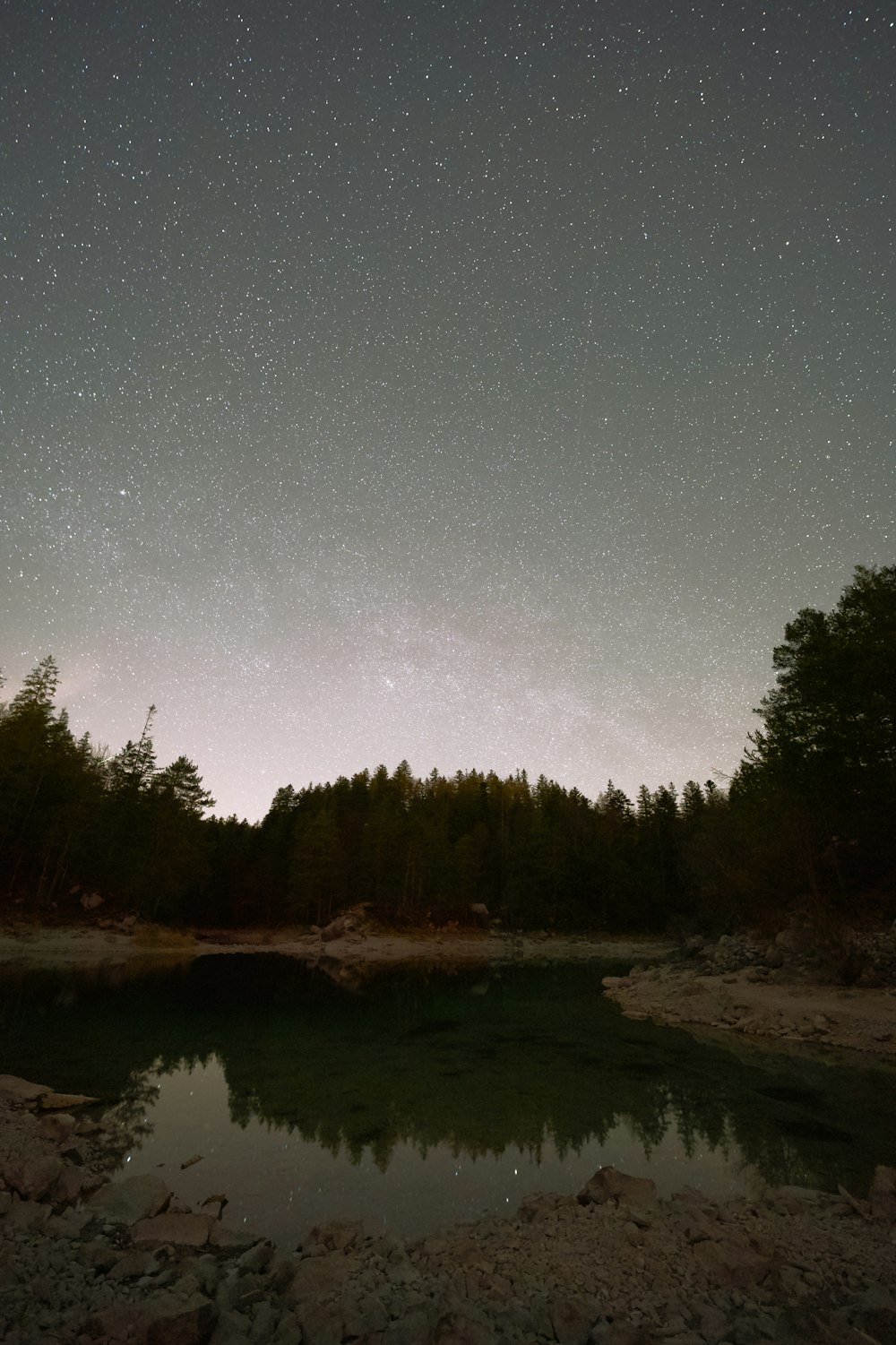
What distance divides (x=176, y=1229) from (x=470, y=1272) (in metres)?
4.13

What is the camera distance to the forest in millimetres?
32125

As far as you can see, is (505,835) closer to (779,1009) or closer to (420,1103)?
Result: (779,1009)

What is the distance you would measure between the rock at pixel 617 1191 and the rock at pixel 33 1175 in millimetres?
8218

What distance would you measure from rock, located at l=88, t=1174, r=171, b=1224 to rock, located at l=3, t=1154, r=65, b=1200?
688 millimetres

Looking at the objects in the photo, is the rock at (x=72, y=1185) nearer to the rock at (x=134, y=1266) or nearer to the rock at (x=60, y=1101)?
the rock at (x=134, y=1266)

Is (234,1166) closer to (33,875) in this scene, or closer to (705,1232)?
(705,1232)

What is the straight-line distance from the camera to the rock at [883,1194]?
902 centimetres

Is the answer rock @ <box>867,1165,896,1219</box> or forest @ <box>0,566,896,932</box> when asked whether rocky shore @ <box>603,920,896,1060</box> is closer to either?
forest @ <box>0,566,896,932</box>

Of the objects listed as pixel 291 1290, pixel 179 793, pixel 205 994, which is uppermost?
pixel 179 793

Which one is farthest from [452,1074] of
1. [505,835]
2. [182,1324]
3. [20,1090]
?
[505,835]

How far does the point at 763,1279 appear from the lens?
705 cm

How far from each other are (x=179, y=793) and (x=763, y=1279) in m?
68.8

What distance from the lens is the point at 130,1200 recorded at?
359 inches

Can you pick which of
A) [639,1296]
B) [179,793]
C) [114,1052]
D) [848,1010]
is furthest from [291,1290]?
[179,793]
